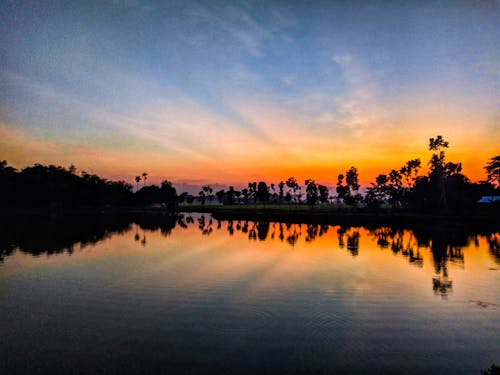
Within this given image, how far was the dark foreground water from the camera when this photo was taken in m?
11.8

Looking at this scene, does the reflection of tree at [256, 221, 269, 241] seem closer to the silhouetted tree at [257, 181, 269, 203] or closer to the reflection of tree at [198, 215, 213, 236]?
the reflection of tree at [198, 215, 213, 236]

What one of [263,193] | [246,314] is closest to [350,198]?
[263,193]

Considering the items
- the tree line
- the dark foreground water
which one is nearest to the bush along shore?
the tree line

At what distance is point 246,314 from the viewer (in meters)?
16.6

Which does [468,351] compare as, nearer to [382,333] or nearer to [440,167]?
[382,333]

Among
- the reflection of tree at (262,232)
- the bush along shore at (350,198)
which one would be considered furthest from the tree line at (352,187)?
the reflection of tree at (262,232)

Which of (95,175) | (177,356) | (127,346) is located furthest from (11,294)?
(95,175)

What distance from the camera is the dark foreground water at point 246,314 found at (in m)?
11.8

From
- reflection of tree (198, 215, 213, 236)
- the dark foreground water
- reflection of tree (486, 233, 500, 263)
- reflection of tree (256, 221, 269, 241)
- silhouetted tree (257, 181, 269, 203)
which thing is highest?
silhouetted tree (257, 181, 269, 203)

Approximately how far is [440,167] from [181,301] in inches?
3343

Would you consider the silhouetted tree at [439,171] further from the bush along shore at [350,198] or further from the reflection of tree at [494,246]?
the reflection of tree at [494,246]

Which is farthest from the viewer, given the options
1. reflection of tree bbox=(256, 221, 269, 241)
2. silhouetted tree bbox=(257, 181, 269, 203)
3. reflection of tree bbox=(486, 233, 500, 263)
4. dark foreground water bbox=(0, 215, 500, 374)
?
silhouetted tree bbox=(257, 181, 269, 203)

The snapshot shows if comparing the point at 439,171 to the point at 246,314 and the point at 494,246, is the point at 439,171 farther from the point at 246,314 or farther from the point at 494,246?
the point at 246,314

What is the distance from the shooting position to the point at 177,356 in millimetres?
11945
